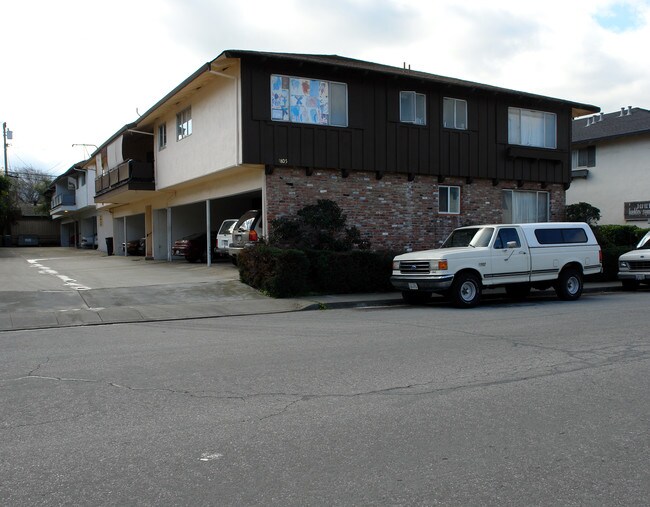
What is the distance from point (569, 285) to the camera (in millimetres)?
15422

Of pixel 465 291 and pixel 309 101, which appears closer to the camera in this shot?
pixel 465 291

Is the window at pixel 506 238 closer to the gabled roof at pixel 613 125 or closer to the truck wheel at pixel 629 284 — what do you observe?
the truck wheel at pixel 629 284

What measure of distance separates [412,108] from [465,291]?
27.9 ft

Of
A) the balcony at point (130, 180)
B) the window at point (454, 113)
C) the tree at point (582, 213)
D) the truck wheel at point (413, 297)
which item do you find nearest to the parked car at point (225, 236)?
the balcony at point (130, 180)

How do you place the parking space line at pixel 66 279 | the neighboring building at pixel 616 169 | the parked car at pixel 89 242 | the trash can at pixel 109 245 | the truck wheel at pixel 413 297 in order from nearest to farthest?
1. the truck wheel at pixel 413 297
2. the parking space line at pixel 66 279
3. the neighboring building at pixel 616 169
4. the trash can at pixel 109 245
5. the parked car at pixel 89 242

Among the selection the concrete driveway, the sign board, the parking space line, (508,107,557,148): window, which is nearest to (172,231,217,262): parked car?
the concrete driveway

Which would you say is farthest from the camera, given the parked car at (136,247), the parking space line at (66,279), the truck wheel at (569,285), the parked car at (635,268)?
the parked car at (136,247)

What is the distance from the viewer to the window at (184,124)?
21.5 m

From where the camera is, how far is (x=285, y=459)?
4406mm

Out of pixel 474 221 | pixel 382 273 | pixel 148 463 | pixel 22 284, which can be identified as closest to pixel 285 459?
pixel 148 463

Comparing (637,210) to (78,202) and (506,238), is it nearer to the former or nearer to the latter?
(506,238)

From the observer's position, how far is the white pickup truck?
13594mm

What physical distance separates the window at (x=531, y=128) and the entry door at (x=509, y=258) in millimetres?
8865

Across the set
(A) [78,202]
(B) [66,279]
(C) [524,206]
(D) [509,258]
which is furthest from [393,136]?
(A) [78,202]
